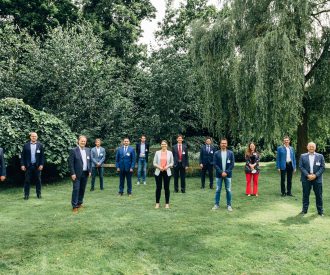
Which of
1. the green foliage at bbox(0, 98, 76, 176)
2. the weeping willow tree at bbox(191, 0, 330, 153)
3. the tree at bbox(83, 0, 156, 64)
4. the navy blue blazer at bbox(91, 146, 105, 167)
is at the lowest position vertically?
the navy blue blazer at bbox(91, 146, 105, 167)

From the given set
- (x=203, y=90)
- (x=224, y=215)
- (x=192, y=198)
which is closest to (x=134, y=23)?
(x=203, y=90)

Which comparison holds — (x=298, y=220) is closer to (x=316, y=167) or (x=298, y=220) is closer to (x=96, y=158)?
(x=316, y=167)

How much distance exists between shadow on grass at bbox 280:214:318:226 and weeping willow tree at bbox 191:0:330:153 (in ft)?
22.6

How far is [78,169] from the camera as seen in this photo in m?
9.32

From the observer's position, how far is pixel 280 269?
586cm

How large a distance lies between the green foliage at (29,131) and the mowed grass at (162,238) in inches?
118

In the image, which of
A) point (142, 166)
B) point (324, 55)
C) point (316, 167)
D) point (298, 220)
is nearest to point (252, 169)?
point (316, 167)

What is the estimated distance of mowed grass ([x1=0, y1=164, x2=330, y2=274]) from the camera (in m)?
5.90

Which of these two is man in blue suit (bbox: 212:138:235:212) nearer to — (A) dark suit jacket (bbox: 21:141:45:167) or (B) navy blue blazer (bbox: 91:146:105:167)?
(B) navy blue blazer (bbox: 91:146:105:167)

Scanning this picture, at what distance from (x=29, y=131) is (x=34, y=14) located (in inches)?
561

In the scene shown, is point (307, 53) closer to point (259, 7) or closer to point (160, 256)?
point (259, 7)

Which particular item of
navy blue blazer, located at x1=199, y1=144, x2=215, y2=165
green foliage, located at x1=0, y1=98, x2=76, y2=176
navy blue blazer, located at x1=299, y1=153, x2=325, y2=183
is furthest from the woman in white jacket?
green foliage, located at x1=0, y1=98, x2=76, y2=176

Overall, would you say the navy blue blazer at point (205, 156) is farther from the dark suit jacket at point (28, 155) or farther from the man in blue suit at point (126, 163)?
the dark suit jacket at point (28, 155)

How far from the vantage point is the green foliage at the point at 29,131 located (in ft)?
42.8
